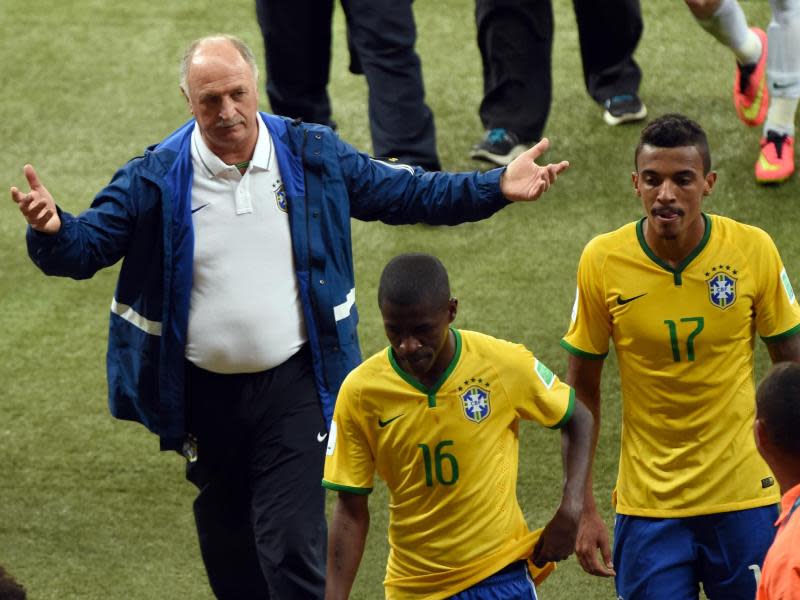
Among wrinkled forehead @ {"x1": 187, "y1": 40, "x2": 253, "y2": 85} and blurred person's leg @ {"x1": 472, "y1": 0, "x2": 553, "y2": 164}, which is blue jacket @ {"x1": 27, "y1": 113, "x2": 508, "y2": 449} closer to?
wrinkled forehead @ {"x1": 187, "y1": 40, "x2": 253, "y2": 85}

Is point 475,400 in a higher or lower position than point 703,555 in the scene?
higher

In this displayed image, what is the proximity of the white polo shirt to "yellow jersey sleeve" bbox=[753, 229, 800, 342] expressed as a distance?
1295mm

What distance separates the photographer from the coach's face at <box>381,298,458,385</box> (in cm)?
361

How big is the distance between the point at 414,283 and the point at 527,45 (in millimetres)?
3991

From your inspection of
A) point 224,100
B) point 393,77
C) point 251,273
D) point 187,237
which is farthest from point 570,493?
point 393,77

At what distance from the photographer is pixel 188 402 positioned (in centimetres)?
454

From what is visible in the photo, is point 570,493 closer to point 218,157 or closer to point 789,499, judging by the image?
point 789,499

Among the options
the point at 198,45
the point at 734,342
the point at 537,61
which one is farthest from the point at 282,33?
the point at 734,342

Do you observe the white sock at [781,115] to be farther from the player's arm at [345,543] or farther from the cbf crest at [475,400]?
the player's arm at [345,543]

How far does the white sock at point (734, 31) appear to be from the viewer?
681 centimetres

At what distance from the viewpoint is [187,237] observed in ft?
14.3

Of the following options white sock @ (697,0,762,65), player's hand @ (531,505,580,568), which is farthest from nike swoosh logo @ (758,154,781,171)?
player's hand @ (531,505,580,568)

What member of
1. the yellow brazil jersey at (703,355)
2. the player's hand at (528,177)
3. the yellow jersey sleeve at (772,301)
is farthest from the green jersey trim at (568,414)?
the player's hand at (528,177)

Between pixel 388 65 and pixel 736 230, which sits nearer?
pixel 736 230
